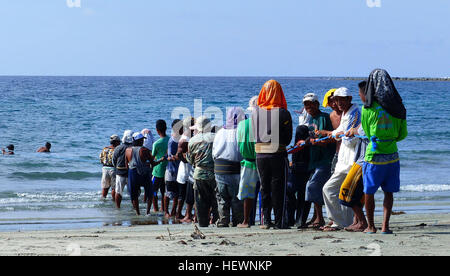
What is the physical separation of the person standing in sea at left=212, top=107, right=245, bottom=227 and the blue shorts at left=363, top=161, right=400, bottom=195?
199cm

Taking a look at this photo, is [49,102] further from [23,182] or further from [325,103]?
[325,103]

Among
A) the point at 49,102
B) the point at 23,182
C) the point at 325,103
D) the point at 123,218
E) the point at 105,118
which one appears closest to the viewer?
the point at 325,103

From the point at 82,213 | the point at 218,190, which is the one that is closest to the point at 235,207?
the point at 218,190

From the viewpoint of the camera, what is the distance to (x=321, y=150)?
324 inches

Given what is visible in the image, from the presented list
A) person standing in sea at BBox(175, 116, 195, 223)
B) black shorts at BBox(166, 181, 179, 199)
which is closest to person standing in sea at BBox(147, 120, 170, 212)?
black shorts at BBox(166, 181, 179, 199)

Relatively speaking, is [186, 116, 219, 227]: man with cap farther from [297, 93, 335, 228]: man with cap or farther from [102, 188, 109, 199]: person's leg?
[102, 188, 109, 199]: person's leg

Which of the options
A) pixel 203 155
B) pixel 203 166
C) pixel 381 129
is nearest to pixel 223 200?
pixel 203 166

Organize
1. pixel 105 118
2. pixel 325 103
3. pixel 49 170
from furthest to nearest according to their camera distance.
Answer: pixel 105 118, pixel 49 170, pixel 325 103

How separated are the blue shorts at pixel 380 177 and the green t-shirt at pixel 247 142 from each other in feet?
5.20

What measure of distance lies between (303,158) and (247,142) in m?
0.86

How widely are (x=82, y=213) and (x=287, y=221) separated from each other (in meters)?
5.64

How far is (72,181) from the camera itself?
726 inches

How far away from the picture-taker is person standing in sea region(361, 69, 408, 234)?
22.2ft

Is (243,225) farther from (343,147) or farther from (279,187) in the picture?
(343,147)
